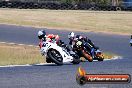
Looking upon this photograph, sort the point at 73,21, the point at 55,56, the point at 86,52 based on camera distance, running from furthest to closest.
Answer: the point at 73,21 → the point at 86,52 → the point at 55,56

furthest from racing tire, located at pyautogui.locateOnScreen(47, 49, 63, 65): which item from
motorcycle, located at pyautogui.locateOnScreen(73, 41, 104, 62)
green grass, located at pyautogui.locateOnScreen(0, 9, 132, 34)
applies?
green grass, located at pyautogui.locateOnScreen(0, 9, 132, 34)

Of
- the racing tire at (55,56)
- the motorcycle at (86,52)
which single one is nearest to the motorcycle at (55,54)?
the racing tire at (55,56)

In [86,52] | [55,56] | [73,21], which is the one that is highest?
[55,56]

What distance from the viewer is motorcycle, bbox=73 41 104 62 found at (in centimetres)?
1825

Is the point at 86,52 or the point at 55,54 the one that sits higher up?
the point at 55,54

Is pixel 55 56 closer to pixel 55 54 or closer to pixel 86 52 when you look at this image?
pixel 55 54

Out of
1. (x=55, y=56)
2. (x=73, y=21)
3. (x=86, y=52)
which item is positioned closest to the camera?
(x=55, y=56)

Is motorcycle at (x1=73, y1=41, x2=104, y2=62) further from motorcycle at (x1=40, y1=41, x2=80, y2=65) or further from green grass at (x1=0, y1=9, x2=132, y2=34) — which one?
green grass at (x1=0, y1=9, x2=132, y2=34)

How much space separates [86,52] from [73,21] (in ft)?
92.4

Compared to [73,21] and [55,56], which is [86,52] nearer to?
[55,56]

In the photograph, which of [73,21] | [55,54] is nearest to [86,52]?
[55,54]

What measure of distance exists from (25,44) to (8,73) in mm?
16410

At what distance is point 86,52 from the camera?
1861 cm

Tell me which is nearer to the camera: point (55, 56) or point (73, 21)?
point (55, 56)
